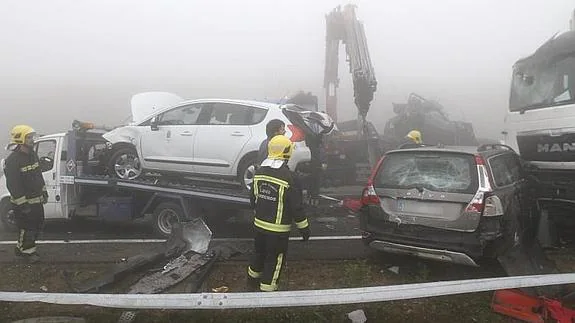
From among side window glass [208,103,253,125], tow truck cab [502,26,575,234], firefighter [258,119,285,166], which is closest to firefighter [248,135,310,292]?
firefighter [258,119,285,166]

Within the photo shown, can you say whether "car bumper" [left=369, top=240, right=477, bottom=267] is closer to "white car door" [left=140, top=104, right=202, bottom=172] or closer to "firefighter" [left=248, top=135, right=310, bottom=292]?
"firefighter" [left=248, top=135, right=310, bottom=292]

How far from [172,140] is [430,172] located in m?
4.18

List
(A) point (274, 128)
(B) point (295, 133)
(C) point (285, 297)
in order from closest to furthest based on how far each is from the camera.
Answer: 1. (C) point (285, 297)
2. (A) point (274, 128)
3. (B) point (295, 133)

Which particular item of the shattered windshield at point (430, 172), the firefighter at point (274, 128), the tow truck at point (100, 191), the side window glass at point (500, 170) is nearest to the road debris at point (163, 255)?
the tow truck at point (100, 191)

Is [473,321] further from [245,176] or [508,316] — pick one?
[245,176]

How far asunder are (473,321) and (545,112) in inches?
138

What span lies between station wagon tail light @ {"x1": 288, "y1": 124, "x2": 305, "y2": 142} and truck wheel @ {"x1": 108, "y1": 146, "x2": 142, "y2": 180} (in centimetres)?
270

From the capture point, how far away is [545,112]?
6.79 metres

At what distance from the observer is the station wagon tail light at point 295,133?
7316mm

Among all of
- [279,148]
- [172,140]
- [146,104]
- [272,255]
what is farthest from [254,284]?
[146,104]

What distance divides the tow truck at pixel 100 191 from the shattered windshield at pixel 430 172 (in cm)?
240

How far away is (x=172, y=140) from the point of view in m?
7.93

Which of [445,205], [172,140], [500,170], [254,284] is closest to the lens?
[254,284]

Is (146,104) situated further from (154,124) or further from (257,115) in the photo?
(257,115)
